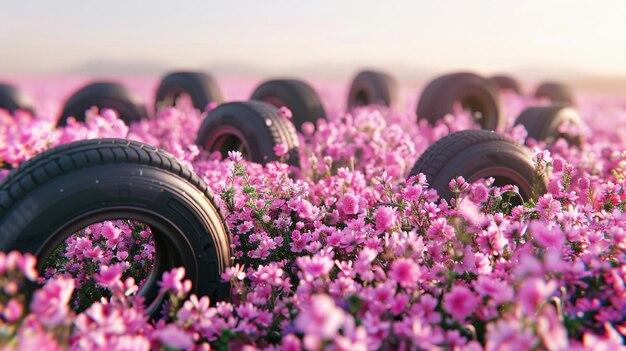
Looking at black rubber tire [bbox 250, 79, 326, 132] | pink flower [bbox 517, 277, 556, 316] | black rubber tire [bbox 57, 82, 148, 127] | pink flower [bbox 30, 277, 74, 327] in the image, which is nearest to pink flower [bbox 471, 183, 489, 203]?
pink flower [bbox 517, 277, 556, 316]

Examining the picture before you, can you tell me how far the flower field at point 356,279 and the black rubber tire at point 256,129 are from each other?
81 centimetres

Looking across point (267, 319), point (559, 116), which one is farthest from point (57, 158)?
point (559, 116)

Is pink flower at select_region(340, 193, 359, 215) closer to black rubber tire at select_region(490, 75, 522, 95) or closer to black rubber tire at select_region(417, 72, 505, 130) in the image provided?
black rubber tire at select_region(417, 72, 505, 130)

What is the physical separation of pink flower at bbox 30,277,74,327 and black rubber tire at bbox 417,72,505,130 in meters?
8.19

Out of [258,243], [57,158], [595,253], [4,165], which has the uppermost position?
[4,165]

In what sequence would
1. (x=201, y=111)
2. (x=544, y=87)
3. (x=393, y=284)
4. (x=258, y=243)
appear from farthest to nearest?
(x=544, y=87) → (x=201, y=111) → (x=258, y=243) → (x=393, y=284)

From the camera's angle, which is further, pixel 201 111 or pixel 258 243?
pixel 201 111

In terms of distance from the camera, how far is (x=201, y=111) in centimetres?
1052

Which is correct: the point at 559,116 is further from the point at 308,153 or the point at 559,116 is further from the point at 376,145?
the point at 308,153

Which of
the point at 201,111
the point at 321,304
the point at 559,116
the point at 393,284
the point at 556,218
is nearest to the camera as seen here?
the point at 321,304

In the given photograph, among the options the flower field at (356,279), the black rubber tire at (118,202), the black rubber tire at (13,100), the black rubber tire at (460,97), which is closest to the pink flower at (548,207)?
the flower field at (356,279)

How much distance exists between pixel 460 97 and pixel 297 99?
117 inches

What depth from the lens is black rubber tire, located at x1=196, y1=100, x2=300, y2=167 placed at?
5.95 meters

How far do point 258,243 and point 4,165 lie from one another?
3929mm
